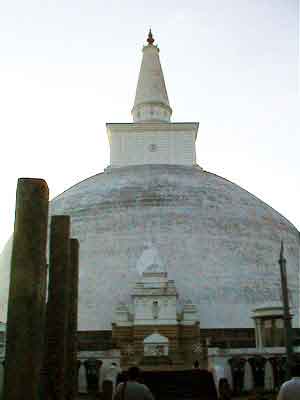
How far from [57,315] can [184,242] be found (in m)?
16.4

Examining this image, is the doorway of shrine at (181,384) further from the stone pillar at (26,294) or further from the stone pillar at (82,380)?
the stone pillar at (26,294)

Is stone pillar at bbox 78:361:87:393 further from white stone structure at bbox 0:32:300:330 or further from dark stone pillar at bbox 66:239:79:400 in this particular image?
white stone structure at bbox 0:32:300:330

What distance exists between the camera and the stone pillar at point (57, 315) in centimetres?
1062

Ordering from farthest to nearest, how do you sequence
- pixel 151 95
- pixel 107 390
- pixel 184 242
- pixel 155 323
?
pixel 151 95 → pixel 184 242 → pixel 155 323 → pixel 107 390

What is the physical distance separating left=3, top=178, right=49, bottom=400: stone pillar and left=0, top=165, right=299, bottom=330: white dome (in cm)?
1747

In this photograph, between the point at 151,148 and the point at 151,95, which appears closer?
the point at 151,148

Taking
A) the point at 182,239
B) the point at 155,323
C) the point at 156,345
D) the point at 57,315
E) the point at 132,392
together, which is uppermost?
the point at 182,239

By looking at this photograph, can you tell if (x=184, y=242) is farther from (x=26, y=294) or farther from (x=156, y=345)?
(x=26, y=294)

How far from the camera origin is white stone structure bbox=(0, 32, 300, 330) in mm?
25656

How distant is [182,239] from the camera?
27188 millimetres

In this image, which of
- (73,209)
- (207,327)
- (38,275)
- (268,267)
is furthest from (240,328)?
(38,275)

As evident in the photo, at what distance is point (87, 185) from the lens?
32.0 m

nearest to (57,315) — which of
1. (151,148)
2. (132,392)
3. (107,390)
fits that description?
(107,390)

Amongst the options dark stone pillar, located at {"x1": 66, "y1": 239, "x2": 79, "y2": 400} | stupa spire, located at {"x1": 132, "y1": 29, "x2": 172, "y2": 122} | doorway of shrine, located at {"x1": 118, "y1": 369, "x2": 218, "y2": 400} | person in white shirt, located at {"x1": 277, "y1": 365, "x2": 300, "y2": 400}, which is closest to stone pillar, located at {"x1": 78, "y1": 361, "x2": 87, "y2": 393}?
doorway of shrine, located at {"x1": 118, "y1": 369, "x2": 218, "y2": 400}
